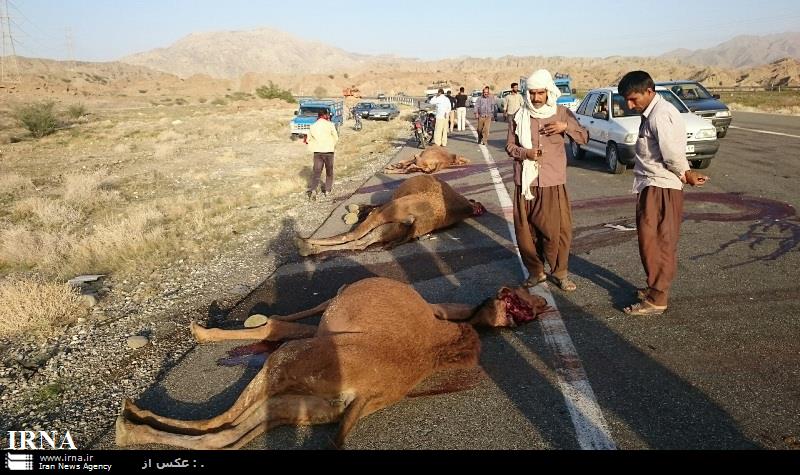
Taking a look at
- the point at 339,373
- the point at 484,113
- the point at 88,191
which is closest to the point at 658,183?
the point at 339,373

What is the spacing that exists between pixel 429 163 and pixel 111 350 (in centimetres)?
1025

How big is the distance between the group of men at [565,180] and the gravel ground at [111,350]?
10.4 feet

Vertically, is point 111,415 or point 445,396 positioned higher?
point 445,396

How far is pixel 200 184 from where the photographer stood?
16.0 meters

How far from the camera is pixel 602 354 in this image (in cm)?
430

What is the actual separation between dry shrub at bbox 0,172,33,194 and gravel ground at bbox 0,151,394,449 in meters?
11.1

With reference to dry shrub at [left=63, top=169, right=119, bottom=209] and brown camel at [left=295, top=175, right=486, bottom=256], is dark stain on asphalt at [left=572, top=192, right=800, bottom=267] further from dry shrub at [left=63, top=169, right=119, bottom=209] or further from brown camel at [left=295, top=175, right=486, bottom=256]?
dry shrub at [left=63, top=169, right=119, bottom=209]

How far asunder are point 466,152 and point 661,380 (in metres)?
15.3

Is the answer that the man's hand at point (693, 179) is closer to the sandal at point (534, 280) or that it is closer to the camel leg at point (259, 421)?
the sandal at point (534, 280)

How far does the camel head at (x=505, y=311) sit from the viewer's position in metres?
4.68

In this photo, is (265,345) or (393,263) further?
(393,263)

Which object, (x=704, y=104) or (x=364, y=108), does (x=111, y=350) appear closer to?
(x=704, y=104)

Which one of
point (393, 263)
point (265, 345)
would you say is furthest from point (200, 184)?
point (265, 345)

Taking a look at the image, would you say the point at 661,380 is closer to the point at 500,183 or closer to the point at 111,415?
the point at 111,415
